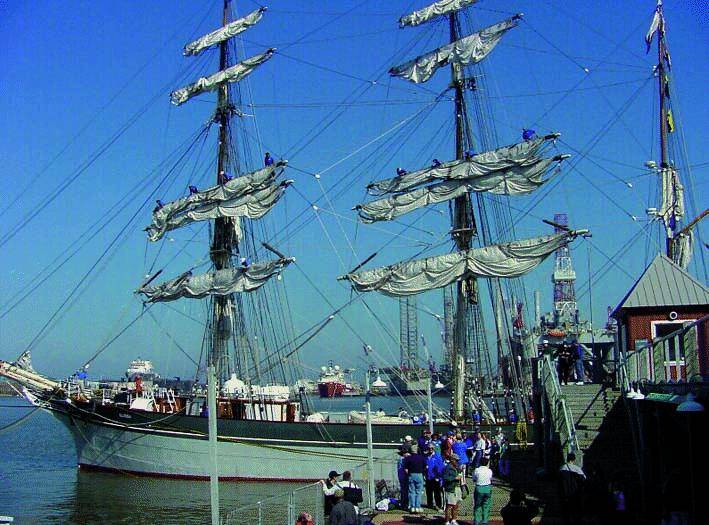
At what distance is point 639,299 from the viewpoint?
2352cm

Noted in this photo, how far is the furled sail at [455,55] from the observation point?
149 ft

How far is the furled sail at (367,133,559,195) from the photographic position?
42.4 meters

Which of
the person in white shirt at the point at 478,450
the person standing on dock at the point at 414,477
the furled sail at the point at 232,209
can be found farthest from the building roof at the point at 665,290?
the furled sail at the point at 232,209

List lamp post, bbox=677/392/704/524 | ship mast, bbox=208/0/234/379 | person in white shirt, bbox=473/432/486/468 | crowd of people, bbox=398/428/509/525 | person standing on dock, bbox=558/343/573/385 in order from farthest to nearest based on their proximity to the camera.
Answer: ship mast, bbox=208/0/234/379 < person standing on dock, bbox=558/343/573/385 < person in white shirt, bbox=473/432/486/468 < crowd of people, bbox=398/428/509/525 < lamp post, bbox=677/392/704/524

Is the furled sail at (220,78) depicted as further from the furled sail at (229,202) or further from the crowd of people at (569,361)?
the crowd of people at (569,361)

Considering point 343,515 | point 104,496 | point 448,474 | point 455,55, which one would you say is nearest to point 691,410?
point 343,515

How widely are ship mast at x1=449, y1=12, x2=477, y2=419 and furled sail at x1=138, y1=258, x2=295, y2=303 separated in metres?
8.00

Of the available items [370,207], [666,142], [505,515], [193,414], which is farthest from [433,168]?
[505,515]

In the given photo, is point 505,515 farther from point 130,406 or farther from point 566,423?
point 130,406

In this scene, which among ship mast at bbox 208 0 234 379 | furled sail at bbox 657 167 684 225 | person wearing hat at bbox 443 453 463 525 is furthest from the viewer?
ship mast at bbox 208 0 234 379

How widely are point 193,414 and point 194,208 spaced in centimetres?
1054

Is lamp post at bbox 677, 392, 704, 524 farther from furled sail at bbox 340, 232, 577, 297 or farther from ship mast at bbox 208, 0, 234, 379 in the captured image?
ship mast at bbox 208, 0, 234, 379

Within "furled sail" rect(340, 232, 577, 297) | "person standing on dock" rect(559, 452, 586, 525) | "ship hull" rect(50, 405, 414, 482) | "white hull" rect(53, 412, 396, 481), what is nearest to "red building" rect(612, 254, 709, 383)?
"person standing on dock" rect(559, 452, 586, 525)

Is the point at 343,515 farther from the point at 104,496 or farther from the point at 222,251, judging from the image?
the point at 222,251
